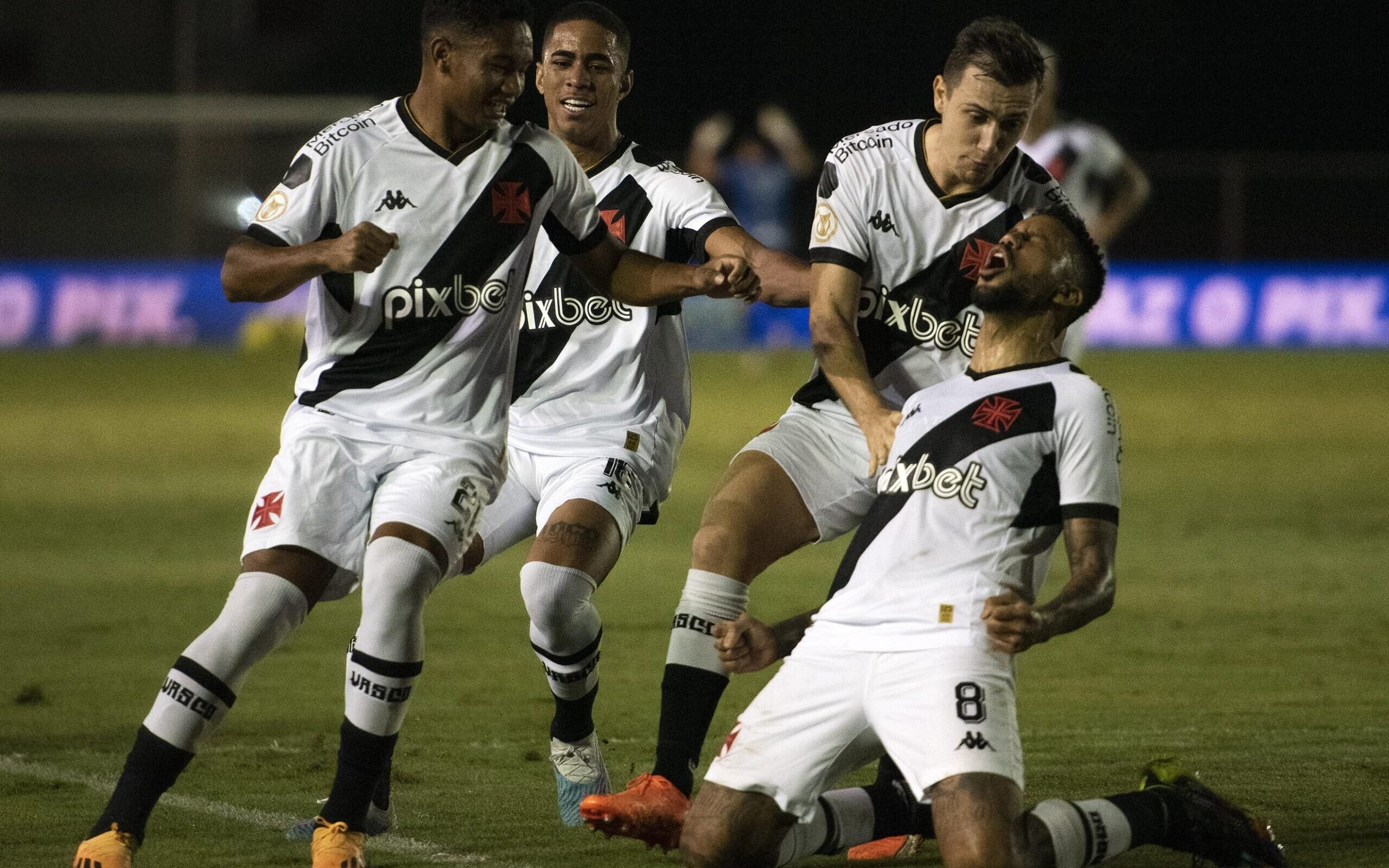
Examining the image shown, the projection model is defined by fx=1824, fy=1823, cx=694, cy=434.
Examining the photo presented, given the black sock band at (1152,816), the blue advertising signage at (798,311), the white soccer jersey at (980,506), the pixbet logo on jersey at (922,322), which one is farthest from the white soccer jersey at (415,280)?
the blue advertising signage at (798,311)

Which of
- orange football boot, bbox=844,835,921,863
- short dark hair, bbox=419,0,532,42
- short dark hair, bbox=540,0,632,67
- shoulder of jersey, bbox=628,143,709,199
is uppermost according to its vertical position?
short dark hair, bbox=540,0,632,67

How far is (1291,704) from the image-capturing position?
675 cm

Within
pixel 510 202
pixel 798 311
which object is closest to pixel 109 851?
pixel 510 202

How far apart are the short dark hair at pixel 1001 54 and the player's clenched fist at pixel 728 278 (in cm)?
86

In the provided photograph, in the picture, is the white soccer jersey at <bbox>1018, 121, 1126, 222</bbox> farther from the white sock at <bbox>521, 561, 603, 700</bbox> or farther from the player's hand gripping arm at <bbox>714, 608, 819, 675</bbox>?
the player's hand gripping arm at <bbox>714, 608, 819, 675</bbox>

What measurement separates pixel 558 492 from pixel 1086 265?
202cm

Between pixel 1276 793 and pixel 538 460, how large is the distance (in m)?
2.54

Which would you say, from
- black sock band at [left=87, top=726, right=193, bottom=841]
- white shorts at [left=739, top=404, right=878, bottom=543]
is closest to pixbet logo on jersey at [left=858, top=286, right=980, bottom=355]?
white shorts at [left=739, top=404, right=878, bottom=543]

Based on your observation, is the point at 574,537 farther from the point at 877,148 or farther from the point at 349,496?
the point at 877,148

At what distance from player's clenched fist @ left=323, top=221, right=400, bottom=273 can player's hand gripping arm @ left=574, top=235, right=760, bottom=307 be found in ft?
3.16

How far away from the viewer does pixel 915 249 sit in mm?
5605

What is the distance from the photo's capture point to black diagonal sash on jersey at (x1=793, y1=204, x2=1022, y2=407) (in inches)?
220

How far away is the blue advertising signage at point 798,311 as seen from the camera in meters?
24.1

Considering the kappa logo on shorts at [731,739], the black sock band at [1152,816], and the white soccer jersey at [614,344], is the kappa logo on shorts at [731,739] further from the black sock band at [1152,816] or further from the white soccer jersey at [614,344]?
the white soccer jersey at [614,344]
